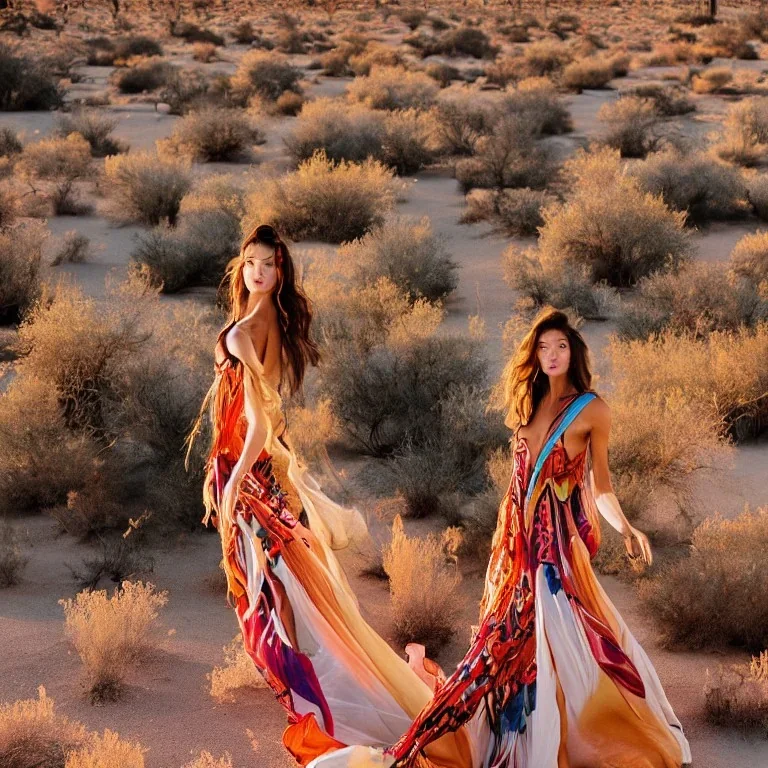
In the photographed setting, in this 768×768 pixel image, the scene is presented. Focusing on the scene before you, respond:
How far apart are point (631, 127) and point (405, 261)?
8809 millimetres

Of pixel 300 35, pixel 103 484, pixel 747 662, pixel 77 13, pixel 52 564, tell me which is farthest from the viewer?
pixel 77 13

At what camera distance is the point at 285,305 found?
514 centimetres

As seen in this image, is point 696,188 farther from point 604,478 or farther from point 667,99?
point 604,478

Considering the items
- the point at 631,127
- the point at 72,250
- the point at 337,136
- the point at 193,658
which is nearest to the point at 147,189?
the point at 72,250

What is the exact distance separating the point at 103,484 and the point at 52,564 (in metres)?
0.73

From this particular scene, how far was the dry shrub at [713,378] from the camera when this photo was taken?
29.7 feet

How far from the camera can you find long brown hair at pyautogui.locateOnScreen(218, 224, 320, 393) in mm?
5078

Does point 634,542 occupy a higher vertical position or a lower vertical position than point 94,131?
higher

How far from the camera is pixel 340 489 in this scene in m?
8.04

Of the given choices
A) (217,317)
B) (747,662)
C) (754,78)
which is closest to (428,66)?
(754,78)

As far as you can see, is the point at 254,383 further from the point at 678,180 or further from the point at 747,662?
the point at 678,180

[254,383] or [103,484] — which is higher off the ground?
[254,383]

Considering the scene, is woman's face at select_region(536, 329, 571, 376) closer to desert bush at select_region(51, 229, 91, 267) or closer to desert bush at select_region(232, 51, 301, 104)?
desert bush at select_region(51, 229, 91, 267)

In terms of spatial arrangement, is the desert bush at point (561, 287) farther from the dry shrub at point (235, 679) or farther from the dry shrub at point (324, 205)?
the dry shrub at point (235, 679)
